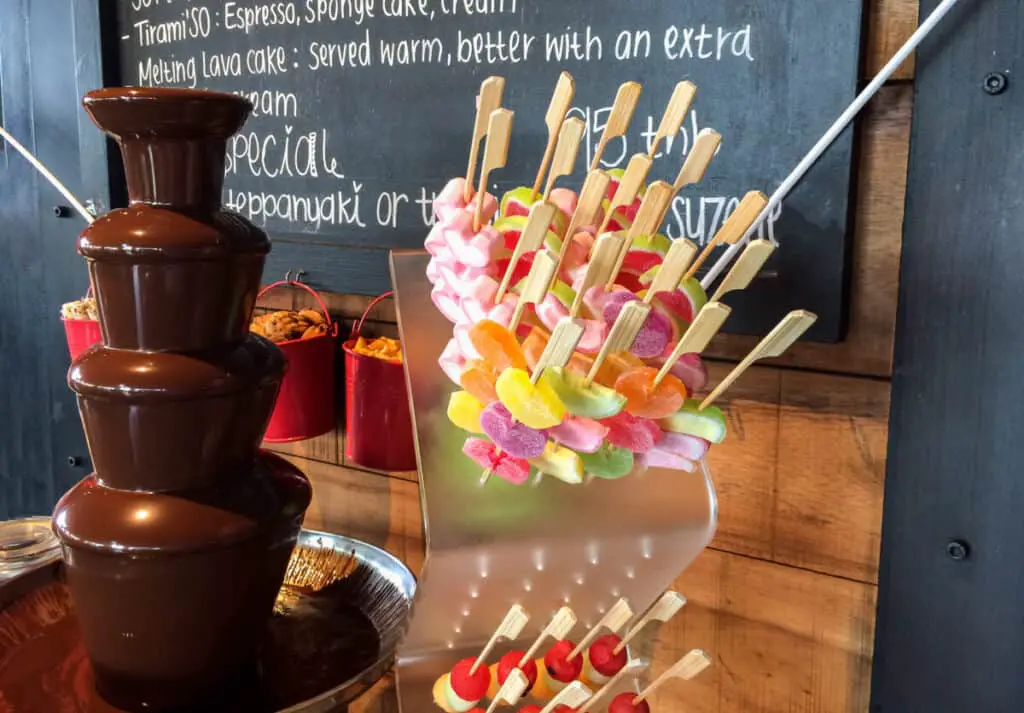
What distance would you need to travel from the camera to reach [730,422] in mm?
1101

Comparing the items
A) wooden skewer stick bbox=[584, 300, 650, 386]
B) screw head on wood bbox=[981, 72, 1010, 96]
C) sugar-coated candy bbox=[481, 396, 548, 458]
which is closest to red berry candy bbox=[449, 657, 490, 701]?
sugar-coated candy bbox=[481, 396, 548, 458]

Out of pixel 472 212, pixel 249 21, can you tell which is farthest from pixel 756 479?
pixel 249 21

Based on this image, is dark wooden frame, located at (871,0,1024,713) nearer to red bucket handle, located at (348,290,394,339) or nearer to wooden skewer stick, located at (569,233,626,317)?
wooden skewer stick, located at (569,233,626,317)

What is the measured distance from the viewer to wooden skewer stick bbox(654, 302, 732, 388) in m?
0.65

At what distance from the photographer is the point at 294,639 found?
0.95 meters

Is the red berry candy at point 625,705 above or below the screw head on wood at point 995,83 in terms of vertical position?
below

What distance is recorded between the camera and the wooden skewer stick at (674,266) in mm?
649

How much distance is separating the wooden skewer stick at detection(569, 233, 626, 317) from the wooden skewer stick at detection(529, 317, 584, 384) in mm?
25

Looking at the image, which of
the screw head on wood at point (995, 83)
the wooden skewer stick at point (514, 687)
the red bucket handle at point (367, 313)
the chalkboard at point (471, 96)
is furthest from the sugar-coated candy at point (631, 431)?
the red bucket handle at point (367, 313)

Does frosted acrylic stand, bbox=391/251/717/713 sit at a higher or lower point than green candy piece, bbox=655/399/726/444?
lower

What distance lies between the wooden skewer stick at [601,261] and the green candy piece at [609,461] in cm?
16

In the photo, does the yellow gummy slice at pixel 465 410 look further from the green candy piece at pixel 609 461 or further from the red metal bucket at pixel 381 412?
the red metal bucket at pixel 381 412

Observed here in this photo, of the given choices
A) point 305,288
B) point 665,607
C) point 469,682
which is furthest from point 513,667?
point 305,288

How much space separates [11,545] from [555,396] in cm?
87
